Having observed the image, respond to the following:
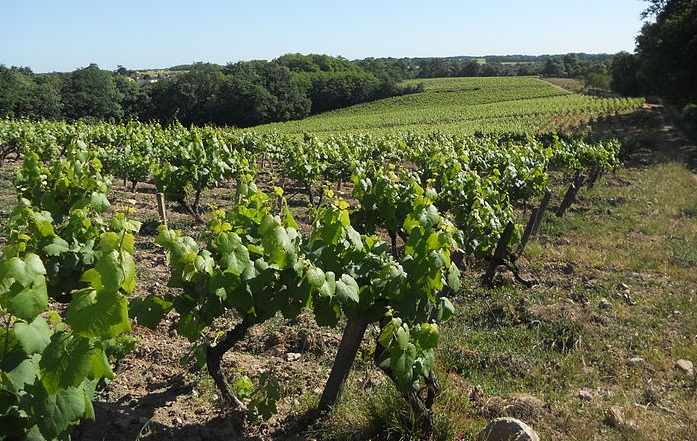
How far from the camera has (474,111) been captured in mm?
53312

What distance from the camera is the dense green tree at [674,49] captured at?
26969mm

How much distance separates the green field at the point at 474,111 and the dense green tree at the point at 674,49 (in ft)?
23.0

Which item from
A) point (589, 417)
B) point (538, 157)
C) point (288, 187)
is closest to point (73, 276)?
point (589, 417)

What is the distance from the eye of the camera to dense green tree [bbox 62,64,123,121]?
60.0 meters

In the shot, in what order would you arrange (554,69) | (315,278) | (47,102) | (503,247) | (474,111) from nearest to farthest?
(315,278) < (503,247) < (474,111) < (47,102) < (554,69)

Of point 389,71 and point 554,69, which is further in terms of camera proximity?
point 554,69

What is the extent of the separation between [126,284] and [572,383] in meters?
4.21

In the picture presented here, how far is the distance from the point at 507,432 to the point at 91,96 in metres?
66.1

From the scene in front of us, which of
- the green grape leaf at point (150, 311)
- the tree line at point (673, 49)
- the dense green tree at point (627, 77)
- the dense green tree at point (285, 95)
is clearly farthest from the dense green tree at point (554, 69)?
the green grape leaf at point (150, 311)

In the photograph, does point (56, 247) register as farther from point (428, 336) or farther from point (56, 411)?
point (428, 336)

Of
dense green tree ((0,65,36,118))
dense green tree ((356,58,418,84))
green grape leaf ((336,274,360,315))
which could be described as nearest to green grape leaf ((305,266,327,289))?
green grape leaf ((336,274,360,315))

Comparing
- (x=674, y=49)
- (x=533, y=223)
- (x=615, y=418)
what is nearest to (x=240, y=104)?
(x=674, y=49)

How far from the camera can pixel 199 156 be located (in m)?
10.8

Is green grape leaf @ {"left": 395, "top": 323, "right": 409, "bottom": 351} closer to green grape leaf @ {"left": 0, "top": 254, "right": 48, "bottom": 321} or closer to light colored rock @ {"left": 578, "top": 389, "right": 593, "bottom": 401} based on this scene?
green grape leaf @ {"left": 0, "top": 254, "right": 48, "bottom": 321}
